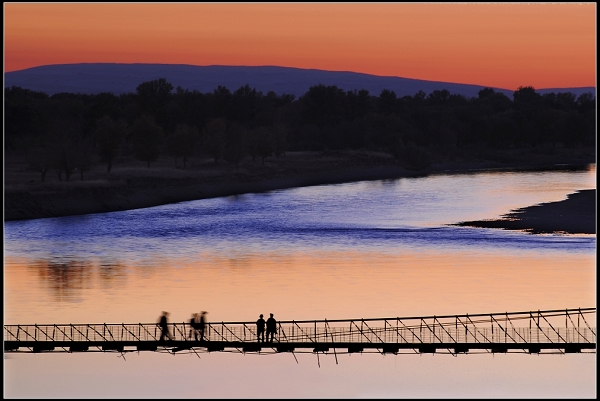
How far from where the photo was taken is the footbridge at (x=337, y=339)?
3575 cm

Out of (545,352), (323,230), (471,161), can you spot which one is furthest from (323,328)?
(471,161)

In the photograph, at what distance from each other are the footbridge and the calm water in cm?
73

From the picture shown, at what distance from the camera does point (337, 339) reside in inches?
1553

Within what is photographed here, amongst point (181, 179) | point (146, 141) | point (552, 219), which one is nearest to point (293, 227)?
point (552, 219)

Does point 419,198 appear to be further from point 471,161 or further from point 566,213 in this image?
point 471,161

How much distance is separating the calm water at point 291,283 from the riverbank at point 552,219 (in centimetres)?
294

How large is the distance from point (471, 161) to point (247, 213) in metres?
105

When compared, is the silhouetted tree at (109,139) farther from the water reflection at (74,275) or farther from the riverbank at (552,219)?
the water reflection at (74,275)

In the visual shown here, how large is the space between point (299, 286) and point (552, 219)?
38.5m

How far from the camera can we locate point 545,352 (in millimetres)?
39125

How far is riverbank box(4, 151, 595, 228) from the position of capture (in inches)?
3839

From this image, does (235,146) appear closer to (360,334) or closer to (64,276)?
(64,276)

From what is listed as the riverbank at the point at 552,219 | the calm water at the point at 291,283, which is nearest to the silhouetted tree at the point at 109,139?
the calm water at the point at 291,283

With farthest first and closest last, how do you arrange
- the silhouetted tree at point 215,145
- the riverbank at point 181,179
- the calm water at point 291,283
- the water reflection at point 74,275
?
the silhouetted tree at point 215,145 < the riverbank at point 181,179 < the water reflection at point 74,275 < the calm water at point 291,283
